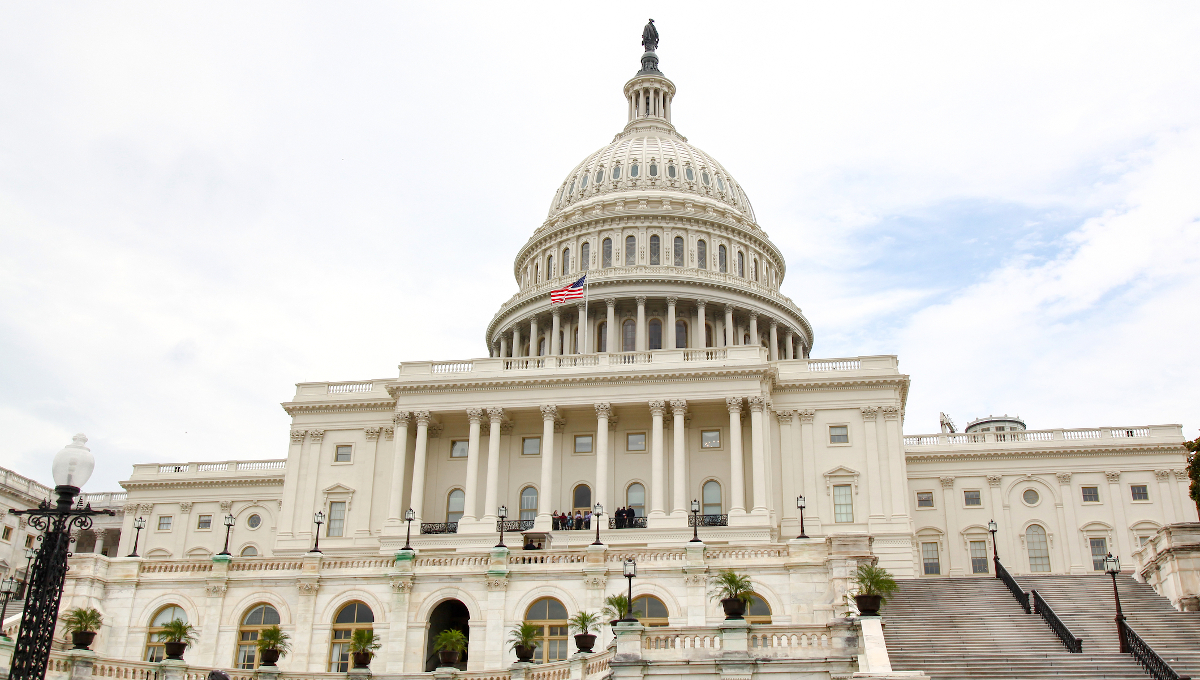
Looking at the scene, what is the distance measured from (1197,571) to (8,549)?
73648mm

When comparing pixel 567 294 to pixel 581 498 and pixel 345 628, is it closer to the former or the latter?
pixel 581 498

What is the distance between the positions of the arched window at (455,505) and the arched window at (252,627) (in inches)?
939

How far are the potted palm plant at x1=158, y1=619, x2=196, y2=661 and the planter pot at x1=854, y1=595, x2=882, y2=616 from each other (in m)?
20.8

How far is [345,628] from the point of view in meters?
39.1

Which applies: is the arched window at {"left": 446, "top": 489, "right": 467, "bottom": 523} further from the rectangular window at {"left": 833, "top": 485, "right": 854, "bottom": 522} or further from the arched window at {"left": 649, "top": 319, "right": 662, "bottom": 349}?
the arched window at {"left": 649, "top": 319, "right": 662, "bottom": 349}

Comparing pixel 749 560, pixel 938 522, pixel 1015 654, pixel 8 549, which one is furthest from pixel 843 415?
pixel 8 549

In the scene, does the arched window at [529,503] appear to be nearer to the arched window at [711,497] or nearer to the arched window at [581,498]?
the arched window at [581,498]

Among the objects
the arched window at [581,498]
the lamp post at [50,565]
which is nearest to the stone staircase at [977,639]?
the lamp post at [50,565]

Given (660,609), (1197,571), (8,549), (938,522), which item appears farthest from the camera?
(8,549)

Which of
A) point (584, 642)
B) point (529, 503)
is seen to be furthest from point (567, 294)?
point (584, 642)

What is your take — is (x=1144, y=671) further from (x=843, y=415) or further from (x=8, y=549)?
(x=8, y=549)

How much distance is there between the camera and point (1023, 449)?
232 feet

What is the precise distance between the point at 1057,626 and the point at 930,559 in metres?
38.7

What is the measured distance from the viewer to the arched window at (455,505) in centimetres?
6400
